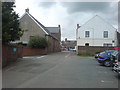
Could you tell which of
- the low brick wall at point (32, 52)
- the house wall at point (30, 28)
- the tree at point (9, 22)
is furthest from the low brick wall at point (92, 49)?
the tree at point (9, 22)

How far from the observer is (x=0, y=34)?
537 inches

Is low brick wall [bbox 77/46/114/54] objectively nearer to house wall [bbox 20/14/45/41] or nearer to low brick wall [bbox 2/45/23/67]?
house wall [bbox 20/14/45/41]

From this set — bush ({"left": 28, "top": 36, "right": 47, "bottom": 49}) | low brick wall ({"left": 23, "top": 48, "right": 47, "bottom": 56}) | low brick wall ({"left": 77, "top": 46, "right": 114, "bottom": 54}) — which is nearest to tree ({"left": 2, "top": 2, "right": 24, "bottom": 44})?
low brick wall ({"left": 23, "top": 48, "right": 47, "bottom": 56})

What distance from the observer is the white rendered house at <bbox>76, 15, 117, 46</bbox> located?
129ft

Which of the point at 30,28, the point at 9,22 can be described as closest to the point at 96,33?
the point at 30,28

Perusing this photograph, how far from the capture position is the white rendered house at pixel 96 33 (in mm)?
39312

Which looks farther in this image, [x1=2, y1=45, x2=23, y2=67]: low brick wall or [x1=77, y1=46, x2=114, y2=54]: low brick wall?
[x1=77, y1=46, x2=114, y2=54]: low brick wall

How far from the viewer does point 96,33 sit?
130ft

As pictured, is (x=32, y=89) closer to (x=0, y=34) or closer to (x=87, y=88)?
(x=87, y=88)

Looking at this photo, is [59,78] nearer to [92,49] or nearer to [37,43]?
[37,43]

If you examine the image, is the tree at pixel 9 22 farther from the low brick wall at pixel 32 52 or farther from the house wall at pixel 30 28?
the house wall at pixel 30 28

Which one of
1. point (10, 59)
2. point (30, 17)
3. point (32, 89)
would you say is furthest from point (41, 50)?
point (32, 89)

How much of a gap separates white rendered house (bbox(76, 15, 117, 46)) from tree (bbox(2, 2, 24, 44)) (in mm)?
24680

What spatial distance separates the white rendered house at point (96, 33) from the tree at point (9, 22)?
2468 centimetres
